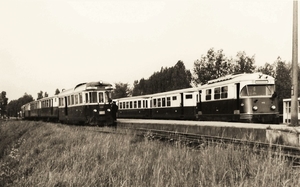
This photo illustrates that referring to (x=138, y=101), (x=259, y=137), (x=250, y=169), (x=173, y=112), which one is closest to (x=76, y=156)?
(x=250, y=169)

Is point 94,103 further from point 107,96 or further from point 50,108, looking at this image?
point 50,108

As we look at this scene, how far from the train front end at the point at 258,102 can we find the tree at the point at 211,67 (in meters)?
25.2

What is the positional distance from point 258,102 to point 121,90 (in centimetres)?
7119

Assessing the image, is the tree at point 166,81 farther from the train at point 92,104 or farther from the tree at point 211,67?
the train at point 92,104

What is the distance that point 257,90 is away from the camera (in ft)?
53.8

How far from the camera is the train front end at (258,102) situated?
1608 cm

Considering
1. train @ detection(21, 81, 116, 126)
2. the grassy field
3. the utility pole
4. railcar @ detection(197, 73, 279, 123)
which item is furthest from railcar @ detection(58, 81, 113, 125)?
the grassy field

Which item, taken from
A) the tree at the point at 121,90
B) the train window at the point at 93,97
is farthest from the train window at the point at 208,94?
the tree at the point at 121,90

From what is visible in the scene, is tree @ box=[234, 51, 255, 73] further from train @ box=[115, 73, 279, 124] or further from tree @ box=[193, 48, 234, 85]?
train @ box=[115, 73, 279, 124]

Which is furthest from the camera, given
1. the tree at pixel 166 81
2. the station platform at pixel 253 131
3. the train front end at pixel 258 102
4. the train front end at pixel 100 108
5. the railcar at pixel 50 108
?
the tree at pixel 166 81

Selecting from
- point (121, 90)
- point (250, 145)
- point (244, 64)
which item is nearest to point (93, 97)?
point (250, 145)

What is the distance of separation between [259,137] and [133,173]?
314 inches

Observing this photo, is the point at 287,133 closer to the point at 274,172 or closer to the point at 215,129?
the point at 215,129

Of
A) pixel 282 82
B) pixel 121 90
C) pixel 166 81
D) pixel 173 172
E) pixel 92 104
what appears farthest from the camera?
pixel 121 90
